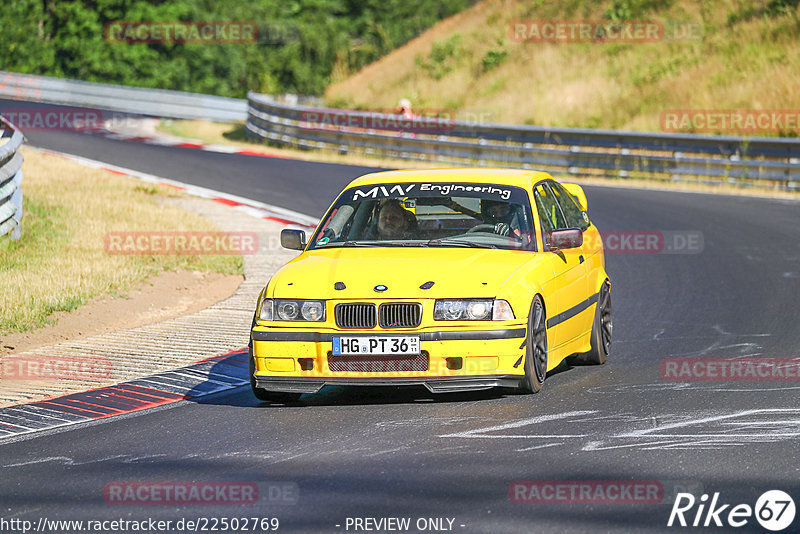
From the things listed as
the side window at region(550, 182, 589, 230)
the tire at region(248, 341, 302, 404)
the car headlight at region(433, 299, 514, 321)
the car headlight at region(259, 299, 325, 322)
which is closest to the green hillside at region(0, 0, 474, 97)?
the side window at region(550, 182, 589, 230)

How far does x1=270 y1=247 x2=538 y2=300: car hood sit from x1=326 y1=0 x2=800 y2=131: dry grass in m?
23.5

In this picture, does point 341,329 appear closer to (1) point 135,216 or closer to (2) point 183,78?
(1) point 135,216

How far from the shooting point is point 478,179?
9414mm

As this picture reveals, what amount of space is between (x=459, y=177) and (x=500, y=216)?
1.65ft

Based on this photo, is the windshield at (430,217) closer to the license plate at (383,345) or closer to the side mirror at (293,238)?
the side mirror at (293,238)

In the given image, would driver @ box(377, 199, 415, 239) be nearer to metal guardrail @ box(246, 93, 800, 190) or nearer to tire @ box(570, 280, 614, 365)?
tire @ box(570, 280, 614, 365)

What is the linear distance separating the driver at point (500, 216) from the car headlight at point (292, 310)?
1.67 m

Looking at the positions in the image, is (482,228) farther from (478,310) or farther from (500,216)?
(478,310)

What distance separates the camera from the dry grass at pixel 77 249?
12.3 m

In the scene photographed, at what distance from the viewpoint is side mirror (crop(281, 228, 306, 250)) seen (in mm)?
9086

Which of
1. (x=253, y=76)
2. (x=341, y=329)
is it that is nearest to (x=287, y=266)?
(x=341, y=329)

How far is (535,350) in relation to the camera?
326 inches

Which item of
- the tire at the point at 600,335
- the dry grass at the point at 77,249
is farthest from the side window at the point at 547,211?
the dry grass at the point at 77,249

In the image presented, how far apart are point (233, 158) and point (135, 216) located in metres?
11.0
